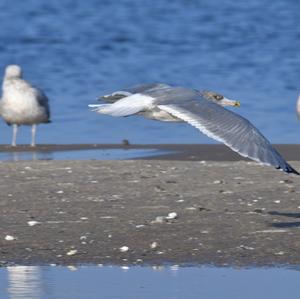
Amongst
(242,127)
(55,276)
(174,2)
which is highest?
(174,2)

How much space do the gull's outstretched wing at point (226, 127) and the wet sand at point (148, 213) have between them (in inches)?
23.4

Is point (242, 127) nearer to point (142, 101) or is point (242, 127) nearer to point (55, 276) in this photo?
point (142, 101)

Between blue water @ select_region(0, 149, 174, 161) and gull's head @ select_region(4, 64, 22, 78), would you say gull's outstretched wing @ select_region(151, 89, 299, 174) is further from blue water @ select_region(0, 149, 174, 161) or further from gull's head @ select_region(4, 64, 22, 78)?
gull's head @ select_region(4, 64, 22, 78)

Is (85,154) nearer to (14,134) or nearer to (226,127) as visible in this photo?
(14,134)

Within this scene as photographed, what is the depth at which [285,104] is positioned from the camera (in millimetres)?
18078

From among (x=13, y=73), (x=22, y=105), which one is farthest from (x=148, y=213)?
(x=13, y=73)

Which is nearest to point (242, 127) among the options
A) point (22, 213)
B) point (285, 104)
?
point (22, 213)

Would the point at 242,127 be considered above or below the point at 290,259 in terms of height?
above

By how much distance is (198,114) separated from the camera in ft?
27.1

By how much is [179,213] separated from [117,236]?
831mm

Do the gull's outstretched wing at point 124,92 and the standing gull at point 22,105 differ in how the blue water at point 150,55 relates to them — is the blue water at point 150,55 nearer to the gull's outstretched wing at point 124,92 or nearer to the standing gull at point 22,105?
the standing gull at point 22,105

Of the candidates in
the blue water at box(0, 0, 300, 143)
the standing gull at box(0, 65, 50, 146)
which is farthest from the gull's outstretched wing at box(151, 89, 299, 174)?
the standing gull at box(0, 65, 50, 146)

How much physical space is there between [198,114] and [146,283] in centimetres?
125

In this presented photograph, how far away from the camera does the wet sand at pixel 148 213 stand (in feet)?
27.0
